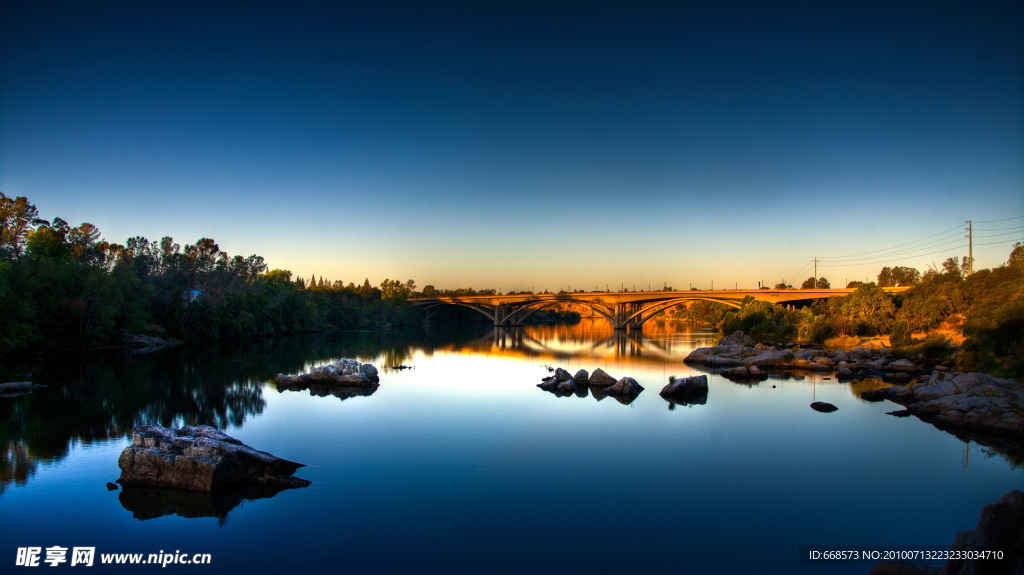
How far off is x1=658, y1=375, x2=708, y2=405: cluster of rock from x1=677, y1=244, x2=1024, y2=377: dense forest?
14413mm

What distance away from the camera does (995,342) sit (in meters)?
27.6

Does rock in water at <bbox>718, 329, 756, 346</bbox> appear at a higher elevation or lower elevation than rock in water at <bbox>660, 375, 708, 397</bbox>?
higher

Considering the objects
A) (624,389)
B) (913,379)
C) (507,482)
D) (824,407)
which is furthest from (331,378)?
(913,379)

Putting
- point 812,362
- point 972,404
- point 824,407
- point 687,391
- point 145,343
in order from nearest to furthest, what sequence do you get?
point 972,404, point 824,407, point 687,391, point 812,362, point 145,343

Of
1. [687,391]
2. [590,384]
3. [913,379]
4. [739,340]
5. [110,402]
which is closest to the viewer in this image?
[110,402]

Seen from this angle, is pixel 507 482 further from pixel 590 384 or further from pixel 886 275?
A: pixel 886 275

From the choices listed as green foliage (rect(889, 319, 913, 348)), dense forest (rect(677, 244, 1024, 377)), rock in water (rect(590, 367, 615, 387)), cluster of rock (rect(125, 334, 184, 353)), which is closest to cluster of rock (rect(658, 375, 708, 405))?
rock in water (rect(590, 367, 615, 387))

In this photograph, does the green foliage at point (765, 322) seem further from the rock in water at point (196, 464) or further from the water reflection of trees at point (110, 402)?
the rock in water at point (196, 464)

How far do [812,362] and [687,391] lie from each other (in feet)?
55.9

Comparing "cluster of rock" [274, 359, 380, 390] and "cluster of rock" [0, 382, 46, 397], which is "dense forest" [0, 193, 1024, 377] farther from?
"cluster of rock" [274, 359, 380, 390]

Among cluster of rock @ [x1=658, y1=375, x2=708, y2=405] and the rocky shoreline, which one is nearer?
the rocky shoreline

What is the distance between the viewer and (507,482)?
47.6ft

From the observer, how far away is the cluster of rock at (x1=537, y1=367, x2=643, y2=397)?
28141 mm

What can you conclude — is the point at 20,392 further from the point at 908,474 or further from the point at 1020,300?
the point at 1020,300
